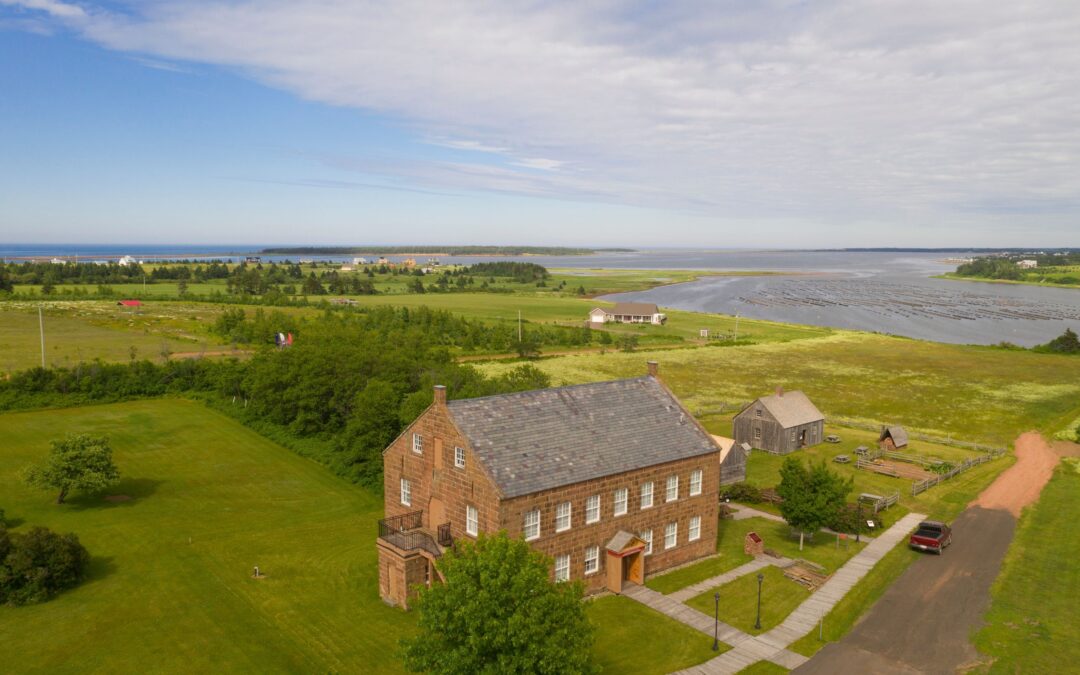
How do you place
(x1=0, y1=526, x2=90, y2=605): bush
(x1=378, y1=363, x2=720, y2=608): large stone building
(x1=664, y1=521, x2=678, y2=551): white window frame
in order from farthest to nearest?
(x1=664, y1=521, x2=678, y2=551): white window frame < (x1=0, y1=526, x2=90, y2=605): bush < (x1=378, y1=363, x2=720, y2=608): large stone building

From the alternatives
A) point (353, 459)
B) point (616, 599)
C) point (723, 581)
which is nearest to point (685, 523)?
point (723, 581)

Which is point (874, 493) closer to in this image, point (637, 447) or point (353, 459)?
point (637, 447)

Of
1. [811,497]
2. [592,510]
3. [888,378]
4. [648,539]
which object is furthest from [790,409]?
[888,378]

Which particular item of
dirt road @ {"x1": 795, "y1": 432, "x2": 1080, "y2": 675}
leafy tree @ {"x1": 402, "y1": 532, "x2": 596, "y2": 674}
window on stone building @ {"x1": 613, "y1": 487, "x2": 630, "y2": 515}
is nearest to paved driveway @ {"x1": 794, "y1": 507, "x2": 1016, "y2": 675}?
dirt road @ {"x1": 795, "y1": 432, "x2": 1080, "y2": 675}

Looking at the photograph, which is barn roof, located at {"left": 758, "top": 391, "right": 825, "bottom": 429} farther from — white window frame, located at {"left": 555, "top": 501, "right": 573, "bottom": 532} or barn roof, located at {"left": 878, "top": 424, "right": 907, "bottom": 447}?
white window frame, located at {"left": 555, "top": 501, "right": 573, "bottom": 532}

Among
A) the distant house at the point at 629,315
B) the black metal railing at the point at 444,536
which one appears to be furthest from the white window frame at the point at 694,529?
the distant house at the point at 629,315
